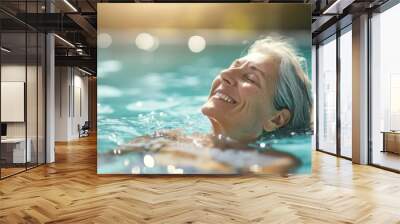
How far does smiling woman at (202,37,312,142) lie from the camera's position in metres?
6.66

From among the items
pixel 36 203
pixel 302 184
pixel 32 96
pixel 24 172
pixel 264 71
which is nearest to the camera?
pixel 36 203

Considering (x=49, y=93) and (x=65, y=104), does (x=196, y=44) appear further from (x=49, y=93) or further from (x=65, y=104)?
(x=65, y=104)

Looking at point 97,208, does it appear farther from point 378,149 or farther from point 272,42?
point 378,149

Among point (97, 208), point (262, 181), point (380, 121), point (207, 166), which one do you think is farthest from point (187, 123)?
point (380, 121)

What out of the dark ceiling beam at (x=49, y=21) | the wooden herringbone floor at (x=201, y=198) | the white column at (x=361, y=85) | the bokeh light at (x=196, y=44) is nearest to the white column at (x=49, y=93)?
the dark ceiling beam at (x=49, y=21)

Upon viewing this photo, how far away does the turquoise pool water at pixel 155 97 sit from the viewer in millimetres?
6703

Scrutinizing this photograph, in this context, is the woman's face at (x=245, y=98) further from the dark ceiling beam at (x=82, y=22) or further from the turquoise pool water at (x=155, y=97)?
the dark ceiling beam at (x=82, y=22)

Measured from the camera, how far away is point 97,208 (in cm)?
454

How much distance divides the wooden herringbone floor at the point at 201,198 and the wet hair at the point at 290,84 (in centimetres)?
106

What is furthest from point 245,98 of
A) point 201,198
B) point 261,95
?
point 201,198

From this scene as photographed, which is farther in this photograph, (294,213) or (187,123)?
(187,123)

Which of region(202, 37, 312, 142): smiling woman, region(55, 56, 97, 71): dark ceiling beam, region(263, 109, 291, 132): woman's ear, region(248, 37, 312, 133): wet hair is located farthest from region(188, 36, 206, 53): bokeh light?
region(55, 56, 97, 71): dark ceiling beam

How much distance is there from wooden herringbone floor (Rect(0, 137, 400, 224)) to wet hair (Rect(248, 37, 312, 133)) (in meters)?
1.06

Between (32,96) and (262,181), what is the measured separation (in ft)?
16.3
